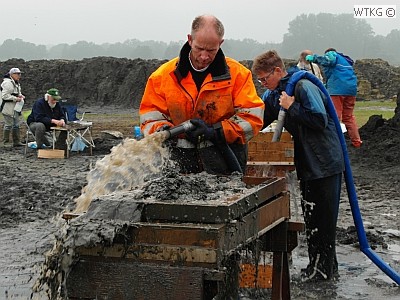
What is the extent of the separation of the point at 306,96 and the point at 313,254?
1.50 meters

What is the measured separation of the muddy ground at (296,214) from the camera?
263 inches

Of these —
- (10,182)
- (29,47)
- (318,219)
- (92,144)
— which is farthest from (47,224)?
(29,47)

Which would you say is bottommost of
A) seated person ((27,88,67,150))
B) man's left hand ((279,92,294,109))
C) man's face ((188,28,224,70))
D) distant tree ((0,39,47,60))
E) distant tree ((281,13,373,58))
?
seated person ((27,88,67,150))

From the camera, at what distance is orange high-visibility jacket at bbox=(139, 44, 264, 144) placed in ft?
17.2

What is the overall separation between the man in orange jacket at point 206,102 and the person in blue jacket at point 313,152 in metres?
0.89

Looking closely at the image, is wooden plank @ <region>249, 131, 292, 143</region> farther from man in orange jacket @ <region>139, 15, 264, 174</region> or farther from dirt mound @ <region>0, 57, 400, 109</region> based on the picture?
dirt mound @ <region>0, 57, 400, 109</region>

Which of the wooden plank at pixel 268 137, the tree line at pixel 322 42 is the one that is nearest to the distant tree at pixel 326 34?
the tree line at pixel 322 42

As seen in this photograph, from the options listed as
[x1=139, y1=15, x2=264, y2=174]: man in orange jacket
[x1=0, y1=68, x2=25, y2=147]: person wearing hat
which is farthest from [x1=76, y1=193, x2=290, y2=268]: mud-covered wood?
[x1=0, y1=68, x2=25, y2=147]: person wearing hat

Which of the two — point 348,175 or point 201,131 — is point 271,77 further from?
point 201,131

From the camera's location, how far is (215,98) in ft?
17.3

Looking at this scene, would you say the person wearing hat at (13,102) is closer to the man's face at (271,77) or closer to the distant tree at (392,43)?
the man's face at (271,77)

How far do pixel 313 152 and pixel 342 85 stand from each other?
7.40 metres

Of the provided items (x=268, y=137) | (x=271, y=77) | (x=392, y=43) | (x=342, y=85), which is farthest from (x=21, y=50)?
(x=271, y=77)

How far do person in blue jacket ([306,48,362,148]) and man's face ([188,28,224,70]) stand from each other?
8.27 metres
